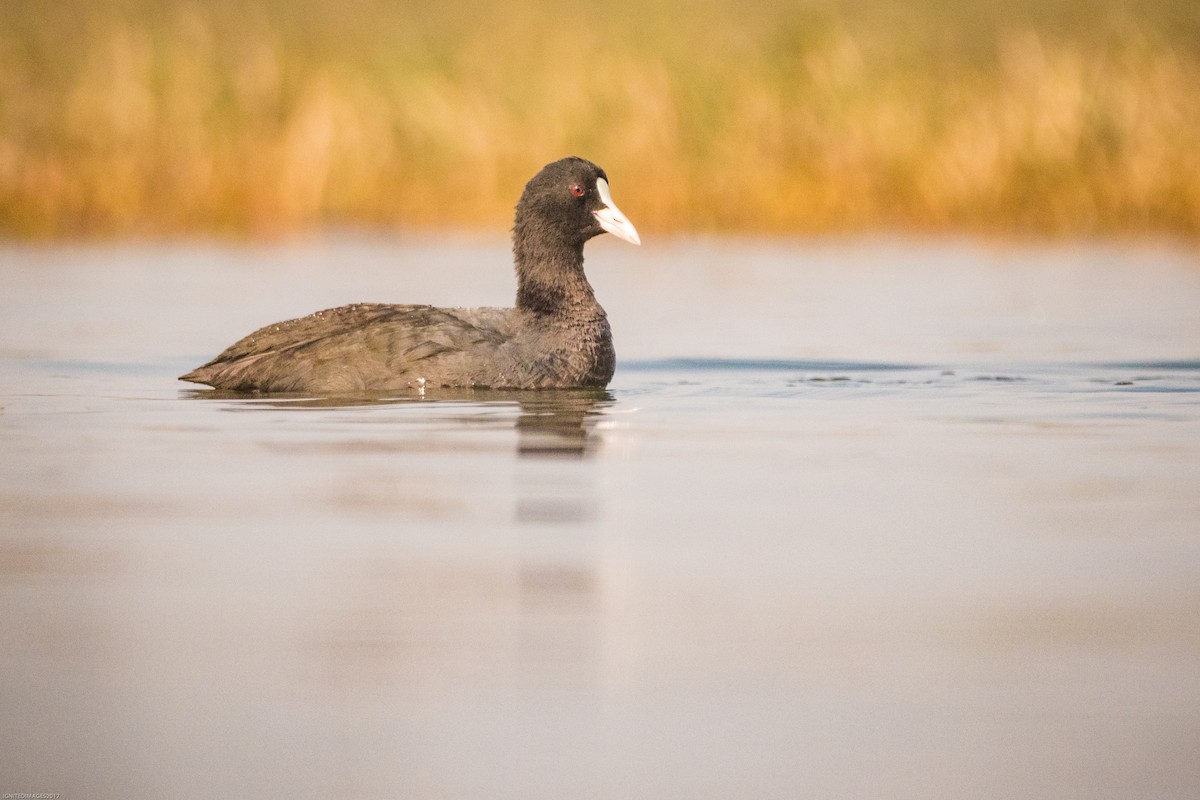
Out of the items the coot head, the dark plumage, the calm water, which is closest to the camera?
the calm water

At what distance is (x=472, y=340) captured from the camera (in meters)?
9.70

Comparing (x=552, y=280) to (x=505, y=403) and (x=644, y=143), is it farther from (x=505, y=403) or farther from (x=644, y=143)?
(x=644, y=143)

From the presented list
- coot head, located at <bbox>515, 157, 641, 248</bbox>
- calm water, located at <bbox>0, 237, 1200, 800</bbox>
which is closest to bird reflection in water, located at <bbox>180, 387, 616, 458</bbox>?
calm water, located at <bbox>0, 237, 1200, 800</bbox>

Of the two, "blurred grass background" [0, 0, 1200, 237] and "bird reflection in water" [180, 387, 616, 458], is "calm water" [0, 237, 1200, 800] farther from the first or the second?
"blurred grass background" [0, 0, 1200, 237]

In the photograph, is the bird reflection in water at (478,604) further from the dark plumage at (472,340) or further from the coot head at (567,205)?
the coot head at (567,205)

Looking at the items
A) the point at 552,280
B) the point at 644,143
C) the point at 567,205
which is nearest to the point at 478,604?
the point at 552,280

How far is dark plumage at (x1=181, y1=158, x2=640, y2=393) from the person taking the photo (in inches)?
381

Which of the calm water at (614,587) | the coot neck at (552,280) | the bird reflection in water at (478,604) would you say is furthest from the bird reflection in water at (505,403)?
the bird reflection in water at (478,604)

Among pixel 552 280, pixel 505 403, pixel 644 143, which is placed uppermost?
pixel 644 143

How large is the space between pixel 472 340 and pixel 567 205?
1.25 m

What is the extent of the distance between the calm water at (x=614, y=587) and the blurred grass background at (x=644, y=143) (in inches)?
373

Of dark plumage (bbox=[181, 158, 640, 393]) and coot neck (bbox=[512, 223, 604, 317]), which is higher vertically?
coot neck (bbox=[512, 223, 604, 317])

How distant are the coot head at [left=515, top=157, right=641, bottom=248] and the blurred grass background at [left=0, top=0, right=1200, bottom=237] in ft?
31.9

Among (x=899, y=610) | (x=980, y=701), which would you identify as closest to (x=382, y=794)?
(x=980, y=701)
